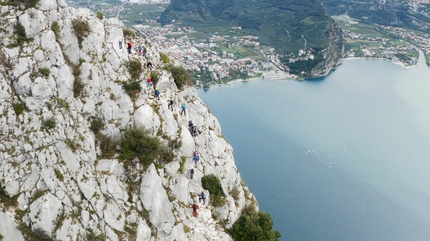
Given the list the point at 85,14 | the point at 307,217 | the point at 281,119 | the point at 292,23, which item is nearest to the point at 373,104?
the point at 281,119

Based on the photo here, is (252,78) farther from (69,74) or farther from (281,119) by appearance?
(69,74)

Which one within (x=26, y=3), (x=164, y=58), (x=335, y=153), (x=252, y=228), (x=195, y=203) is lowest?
(x=335, y=153)

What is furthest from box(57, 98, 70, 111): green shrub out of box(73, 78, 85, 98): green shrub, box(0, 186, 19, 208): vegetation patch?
box(0, 186, 19, 208): vegetation patch

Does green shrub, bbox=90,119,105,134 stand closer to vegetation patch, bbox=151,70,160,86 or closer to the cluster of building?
vegetation patch, bbox=151,70,160,86

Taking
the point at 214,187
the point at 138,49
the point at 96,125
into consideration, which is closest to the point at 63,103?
the point at 96,125

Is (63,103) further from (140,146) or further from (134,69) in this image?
(140,146)

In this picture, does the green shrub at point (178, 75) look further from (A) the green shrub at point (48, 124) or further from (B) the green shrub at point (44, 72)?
(A) the green shrub at point (48, 124)
